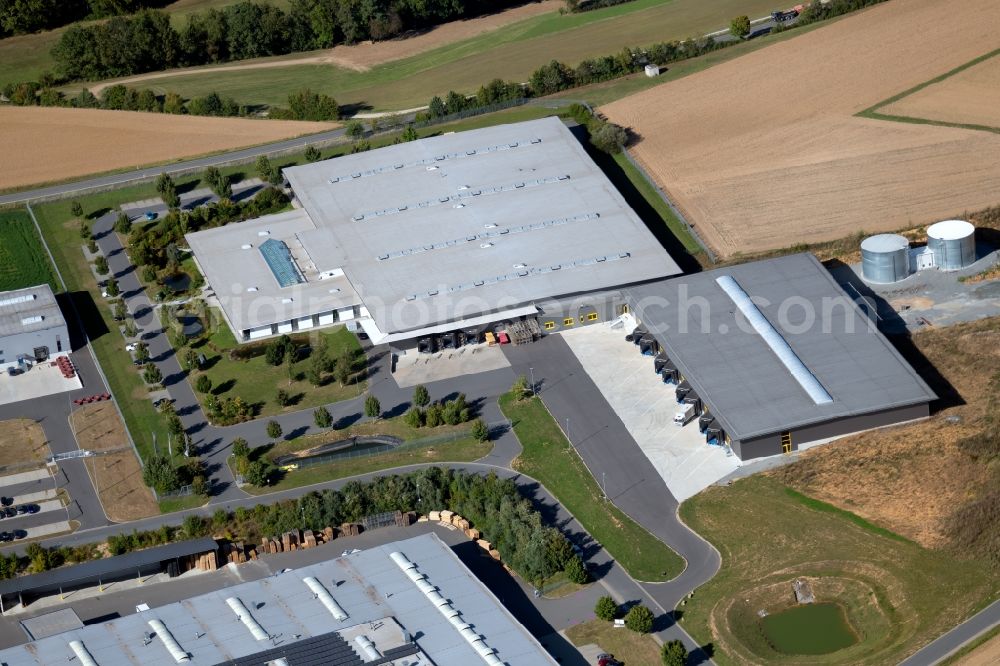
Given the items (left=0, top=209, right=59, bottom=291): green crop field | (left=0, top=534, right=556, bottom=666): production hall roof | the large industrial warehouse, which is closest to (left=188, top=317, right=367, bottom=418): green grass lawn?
the large industrial warehouse

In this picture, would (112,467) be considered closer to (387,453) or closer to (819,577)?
(387,453)

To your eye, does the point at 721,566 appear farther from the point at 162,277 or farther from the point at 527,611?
the point at 162,277

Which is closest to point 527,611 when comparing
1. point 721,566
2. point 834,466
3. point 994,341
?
point 721,566

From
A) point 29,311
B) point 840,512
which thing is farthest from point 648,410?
point 29,311

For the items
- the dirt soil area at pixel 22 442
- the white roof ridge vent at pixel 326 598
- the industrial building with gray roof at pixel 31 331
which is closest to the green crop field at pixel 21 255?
the industrial building with gray roof at pixel 31 331

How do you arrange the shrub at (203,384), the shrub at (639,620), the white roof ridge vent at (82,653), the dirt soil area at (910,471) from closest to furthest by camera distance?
the white roof ridge vent at (82,653) → the shrub at (639,620) → the dirt soil area at (910,471) → the shrub at (203,384)

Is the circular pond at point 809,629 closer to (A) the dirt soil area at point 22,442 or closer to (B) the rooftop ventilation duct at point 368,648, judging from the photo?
(B) the rooftop ventilation duct at point 368,648
